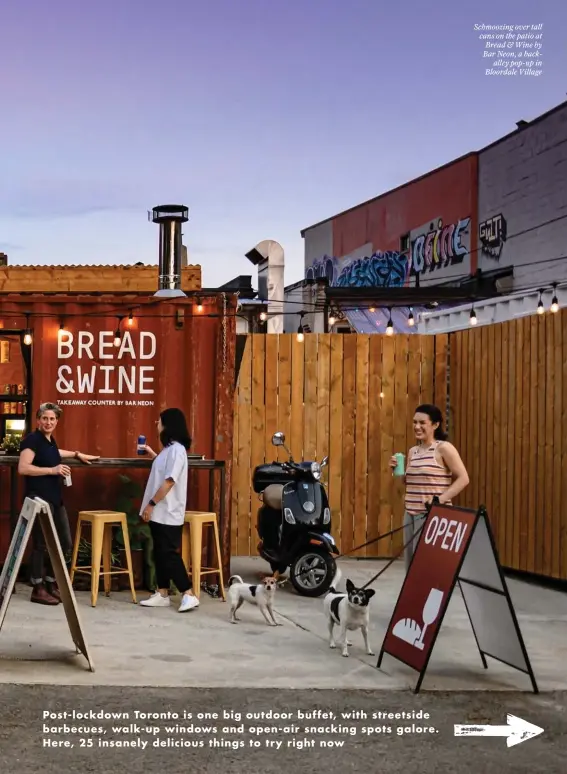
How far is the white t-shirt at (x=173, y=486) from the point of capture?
9.33 metres

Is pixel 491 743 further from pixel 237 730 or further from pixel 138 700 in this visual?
pixel 138 700

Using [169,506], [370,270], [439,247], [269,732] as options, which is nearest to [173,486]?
[169,506]

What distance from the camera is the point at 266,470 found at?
11141 millimetres

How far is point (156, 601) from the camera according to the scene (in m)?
9.48

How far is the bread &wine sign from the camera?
1068 cm

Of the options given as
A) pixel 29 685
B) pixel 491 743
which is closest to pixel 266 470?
pixel 29 685

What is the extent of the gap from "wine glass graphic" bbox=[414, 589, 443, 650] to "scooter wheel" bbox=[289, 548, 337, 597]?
3583mm

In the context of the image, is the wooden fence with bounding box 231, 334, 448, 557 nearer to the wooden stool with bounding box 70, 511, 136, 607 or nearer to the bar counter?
the bar counter

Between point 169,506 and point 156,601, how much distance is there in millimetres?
866

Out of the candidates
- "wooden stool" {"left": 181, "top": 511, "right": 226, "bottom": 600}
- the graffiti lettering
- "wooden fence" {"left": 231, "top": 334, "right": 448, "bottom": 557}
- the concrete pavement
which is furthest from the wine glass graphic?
the graffiti lettering

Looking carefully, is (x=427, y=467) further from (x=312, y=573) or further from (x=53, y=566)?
(x=53, y=566)

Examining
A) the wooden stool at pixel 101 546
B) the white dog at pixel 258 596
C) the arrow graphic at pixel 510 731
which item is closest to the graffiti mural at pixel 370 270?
the wooden stool at pixel 101 546

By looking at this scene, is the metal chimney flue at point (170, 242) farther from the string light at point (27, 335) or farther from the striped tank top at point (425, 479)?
the striped tank top at point (425, 479)

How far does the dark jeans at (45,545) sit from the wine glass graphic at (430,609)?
363 cm
